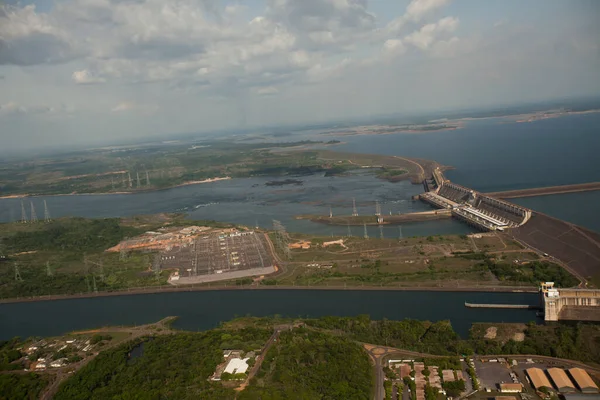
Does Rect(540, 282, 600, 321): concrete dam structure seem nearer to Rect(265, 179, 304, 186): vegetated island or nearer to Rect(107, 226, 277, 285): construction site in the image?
Rect(107, 226, 277, 285): construction site

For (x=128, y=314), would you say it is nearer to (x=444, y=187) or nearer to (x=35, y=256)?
(x=35, y=256)

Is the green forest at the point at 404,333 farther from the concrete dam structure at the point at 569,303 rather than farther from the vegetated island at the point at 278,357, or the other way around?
the concrete dam structure at the point at 569,303

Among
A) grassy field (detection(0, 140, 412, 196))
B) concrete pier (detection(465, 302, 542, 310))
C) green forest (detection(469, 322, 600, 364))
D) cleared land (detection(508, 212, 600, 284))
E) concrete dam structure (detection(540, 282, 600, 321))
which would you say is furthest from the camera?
grassy field (detection(0, 140, 412, 196))

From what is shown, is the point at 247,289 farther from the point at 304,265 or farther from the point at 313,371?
the point at 313,371

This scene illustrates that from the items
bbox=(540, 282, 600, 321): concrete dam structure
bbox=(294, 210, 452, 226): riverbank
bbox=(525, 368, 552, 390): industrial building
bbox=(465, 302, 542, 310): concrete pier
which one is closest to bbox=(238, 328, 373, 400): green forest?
bbox=(525, 368, 552, 390): industrial building

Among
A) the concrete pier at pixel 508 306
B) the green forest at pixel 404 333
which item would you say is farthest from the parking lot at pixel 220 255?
the concrete pier at pixel 508 306
